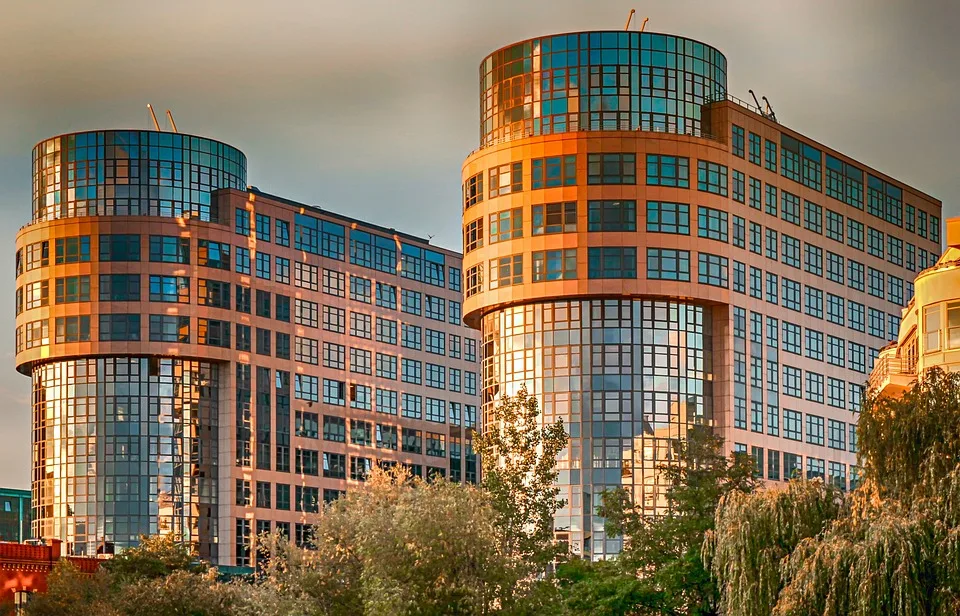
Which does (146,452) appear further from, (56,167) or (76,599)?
(76,599)

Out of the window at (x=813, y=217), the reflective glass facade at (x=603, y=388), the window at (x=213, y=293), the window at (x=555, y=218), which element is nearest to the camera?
the reflective glass facade at (x=603, y=388)

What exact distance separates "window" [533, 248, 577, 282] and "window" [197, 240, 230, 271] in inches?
1735

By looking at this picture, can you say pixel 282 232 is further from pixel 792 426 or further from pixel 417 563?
pixel 417 563

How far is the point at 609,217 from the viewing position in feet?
399

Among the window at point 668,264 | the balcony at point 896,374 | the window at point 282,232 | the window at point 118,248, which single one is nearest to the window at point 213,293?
the window at point 118,248

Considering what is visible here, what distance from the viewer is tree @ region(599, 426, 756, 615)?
243 feet

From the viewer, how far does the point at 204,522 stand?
6048 inches

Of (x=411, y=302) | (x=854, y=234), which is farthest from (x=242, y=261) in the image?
(x=854, y=234)

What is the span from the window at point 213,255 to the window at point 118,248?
5.85 meters

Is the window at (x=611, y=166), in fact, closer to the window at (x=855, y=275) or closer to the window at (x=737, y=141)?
the window at (x=737, y=141)

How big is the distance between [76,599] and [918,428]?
63723mm

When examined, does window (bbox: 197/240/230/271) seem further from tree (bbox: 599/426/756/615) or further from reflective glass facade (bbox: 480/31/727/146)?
tree (bbox: 599/426/756/615)

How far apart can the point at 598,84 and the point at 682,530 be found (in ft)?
174

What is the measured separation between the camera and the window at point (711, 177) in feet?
409
